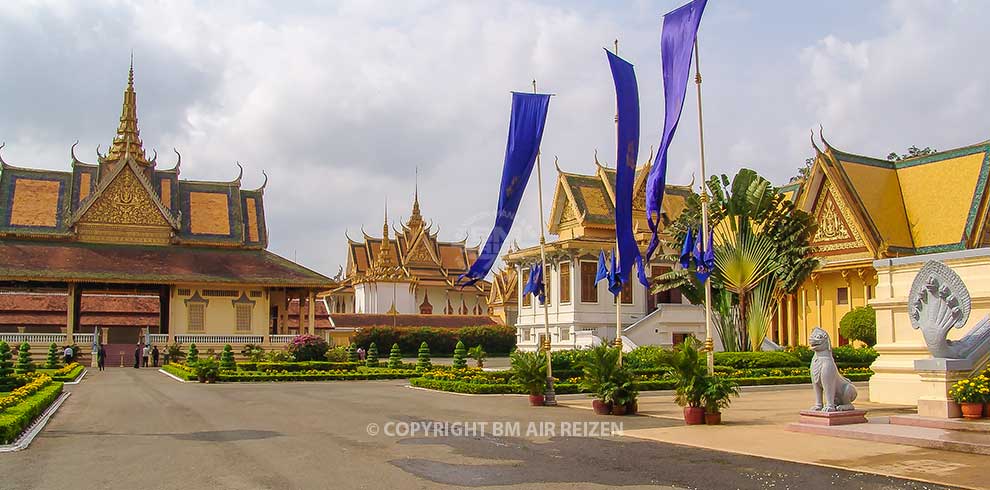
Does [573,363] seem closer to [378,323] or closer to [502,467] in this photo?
[502,467]

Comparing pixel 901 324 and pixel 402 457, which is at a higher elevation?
pixel 901 324

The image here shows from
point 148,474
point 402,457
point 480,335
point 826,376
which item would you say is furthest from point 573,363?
point 480,335

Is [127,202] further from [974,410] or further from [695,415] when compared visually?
[974,410]

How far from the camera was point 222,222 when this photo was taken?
4872 centimetres

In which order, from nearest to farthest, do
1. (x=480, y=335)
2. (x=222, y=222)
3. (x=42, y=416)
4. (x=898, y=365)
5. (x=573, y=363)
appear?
(x=42, y=416), (x=898, y=365), (x=573, y=363), (x=222, y=222), (x=480, y=335)

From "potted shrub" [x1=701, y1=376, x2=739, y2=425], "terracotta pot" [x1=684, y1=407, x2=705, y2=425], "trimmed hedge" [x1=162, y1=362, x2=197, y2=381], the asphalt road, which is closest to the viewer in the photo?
the asphalt road

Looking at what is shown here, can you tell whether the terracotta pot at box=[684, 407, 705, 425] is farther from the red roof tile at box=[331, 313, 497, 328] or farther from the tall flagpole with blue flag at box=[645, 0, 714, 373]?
the red roof tile at box=[331, 313, 497, 328]

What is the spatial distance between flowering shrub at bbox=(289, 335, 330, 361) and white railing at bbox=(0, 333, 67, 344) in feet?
37.4

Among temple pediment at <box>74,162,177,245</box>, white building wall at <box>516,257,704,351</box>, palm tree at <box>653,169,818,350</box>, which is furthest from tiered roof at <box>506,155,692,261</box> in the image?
temple pediment at <box>74,162,177,245</box>

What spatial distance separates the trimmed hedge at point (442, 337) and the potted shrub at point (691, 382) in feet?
123

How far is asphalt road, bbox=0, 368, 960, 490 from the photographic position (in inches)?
345

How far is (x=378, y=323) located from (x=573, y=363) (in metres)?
32.6

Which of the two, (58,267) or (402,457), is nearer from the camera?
(402,457)

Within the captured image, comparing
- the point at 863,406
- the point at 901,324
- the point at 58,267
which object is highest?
the point at 58,267
